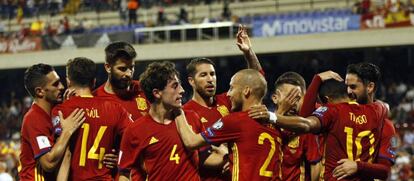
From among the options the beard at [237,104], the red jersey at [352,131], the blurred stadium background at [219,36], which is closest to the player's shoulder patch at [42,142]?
the beard at [237,104]

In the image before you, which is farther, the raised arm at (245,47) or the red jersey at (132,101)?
the raised arm at (245,47)

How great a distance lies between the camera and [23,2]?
37062mm

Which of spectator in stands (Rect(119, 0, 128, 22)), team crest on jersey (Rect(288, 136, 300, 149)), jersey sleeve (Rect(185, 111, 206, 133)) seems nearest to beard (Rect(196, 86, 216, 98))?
team crest on jersey (Rect(288, 136, 300, 149))

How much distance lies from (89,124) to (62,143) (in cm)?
33

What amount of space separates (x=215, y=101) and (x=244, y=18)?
2035 centimetres

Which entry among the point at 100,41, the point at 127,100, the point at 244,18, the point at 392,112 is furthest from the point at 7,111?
the point at 127,100

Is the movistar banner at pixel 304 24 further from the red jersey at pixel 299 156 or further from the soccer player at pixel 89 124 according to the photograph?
the soccer player at pixel 89 124

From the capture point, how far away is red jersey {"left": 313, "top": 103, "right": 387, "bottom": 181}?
7.89 metres

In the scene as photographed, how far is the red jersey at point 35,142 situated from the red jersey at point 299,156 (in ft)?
7.27

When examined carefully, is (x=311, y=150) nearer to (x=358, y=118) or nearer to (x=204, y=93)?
(x=358, y=118)

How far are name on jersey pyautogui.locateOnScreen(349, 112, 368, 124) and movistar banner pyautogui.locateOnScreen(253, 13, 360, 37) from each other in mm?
19561

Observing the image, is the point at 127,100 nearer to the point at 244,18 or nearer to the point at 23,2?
the point at 244,18

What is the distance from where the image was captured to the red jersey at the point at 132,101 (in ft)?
28.1

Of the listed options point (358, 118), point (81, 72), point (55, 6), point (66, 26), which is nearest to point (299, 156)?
point (358, 118)
